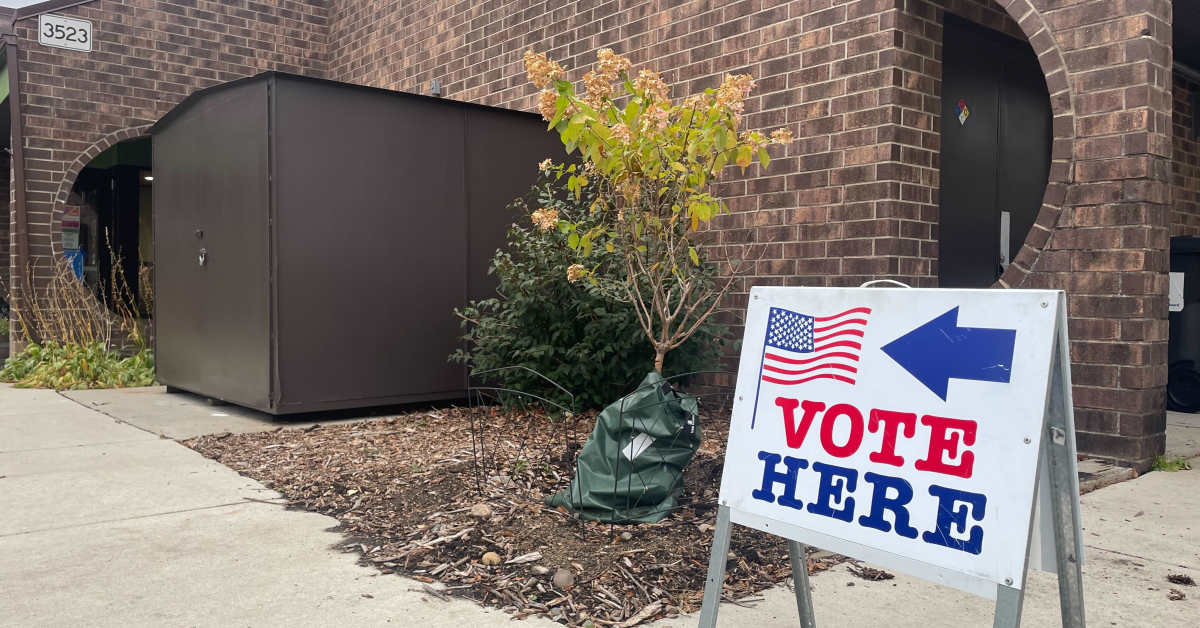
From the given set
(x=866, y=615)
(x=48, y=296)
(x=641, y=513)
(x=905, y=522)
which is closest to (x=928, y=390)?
(x=905, y=522)

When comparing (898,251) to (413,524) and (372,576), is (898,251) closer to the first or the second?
(413,524)

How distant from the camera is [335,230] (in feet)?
23.7

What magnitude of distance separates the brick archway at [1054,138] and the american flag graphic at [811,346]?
3.58 m

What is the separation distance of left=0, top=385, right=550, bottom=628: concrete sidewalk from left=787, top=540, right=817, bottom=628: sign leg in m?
0.88

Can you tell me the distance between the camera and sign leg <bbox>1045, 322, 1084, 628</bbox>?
236cm

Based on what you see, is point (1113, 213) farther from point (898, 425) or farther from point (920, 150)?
point (898, 425)

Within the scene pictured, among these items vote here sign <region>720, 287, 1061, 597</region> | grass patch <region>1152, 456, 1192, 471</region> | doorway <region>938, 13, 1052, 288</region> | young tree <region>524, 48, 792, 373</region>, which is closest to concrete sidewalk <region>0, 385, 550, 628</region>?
vote here sign <region>720, 287, 1061, 597</region>

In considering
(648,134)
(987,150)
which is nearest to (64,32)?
(648,134)

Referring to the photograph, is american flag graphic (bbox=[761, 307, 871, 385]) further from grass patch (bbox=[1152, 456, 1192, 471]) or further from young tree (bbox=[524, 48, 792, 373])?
grass patch (bbox=[1152, 456, 1192, 471])

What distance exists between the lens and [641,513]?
4.20 metres

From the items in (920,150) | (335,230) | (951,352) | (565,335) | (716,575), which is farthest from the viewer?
(335,230)

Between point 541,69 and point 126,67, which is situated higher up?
point 126,67

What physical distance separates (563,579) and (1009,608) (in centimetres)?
171

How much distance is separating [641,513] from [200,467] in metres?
3.07
